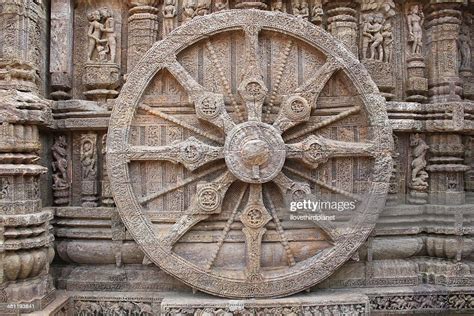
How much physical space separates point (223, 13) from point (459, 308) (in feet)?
15.8

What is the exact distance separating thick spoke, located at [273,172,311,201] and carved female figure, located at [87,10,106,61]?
2.98 metres

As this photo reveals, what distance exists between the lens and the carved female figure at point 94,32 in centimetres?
524

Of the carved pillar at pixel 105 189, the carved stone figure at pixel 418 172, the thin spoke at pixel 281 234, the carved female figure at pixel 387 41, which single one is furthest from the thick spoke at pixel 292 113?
the carved pillar at pixel 105 189

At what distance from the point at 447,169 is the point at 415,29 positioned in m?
2.00

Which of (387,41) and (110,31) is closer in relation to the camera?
(110,31)

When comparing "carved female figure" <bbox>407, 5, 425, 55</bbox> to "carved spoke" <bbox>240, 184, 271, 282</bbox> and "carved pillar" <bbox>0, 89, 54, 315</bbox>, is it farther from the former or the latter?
"carved pillar" <bbox>0, 89, 54, 315</bbox>

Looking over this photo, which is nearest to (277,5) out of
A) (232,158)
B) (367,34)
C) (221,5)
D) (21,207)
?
(221,5)

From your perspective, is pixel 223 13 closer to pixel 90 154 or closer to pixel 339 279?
pixel 90 154

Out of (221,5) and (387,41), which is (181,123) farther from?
(387,41)

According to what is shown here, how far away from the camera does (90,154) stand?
17.0 feet

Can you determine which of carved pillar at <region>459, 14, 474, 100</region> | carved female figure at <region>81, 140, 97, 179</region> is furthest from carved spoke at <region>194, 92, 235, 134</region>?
carved pillar at <region>459, 14, 474, 100</region>

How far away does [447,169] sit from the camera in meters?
5.34

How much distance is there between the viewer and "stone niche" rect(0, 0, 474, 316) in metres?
4.59

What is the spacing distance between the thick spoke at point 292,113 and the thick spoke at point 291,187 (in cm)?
57
